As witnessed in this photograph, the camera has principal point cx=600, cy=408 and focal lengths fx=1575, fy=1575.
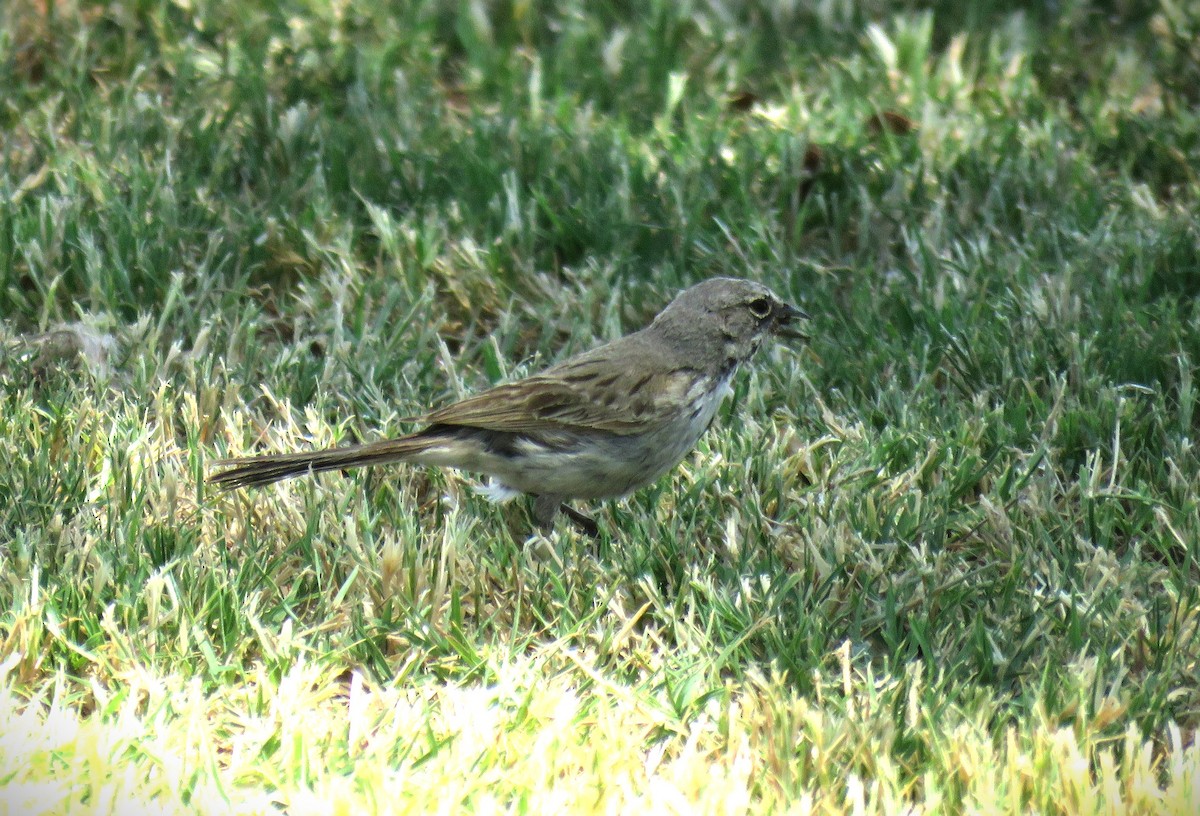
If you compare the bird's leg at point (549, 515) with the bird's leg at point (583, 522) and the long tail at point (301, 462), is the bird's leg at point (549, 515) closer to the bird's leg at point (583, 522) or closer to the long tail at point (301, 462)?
the bird's leg at point (583, 522)

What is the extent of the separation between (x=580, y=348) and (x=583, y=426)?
1.22m

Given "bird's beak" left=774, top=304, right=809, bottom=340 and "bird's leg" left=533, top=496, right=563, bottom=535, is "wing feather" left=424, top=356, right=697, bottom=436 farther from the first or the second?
"bird's beak" left=774, top=304, right=809, bottom=340

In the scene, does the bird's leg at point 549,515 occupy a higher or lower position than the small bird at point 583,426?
lower

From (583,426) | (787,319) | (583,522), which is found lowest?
(583,522)

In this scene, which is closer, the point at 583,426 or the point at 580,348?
the point at 583,426

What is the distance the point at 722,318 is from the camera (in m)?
5.71

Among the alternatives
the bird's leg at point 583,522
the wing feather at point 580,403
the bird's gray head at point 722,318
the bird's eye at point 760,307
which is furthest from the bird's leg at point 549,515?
the bird's eye at point 760,307

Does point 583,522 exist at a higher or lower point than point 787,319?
lower

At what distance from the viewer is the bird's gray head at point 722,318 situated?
5668mm

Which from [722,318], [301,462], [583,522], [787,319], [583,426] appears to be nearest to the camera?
[301,462]

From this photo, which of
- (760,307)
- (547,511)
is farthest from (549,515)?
(760,307)

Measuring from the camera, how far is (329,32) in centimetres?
857

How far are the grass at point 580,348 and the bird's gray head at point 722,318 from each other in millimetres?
349

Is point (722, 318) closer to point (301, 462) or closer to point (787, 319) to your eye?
point (787, 319)
